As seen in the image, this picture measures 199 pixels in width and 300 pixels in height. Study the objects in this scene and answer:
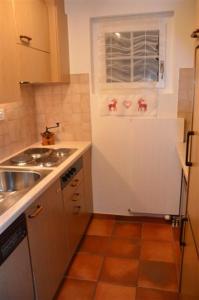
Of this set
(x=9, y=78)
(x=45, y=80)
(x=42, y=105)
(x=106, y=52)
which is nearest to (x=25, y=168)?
(x=9, y=78)

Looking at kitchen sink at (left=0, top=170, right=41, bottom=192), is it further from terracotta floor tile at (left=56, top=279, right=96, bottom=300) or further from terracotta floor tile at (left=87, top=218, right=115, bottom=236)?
terracotta floor tile at (left=87, top=218, right=115, bottom=236)

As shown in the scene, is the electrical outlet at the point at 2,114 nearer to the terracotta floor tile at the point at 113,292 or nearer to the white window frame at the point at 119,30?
the white window frame at the point at 119,30

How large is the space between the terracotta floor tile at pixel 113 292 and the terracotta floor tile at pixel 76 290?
5 cm

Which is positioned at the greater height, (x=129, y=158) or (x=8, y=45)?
(x=8, y=45)

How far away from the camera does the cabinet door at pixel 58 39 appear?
7.30 feet

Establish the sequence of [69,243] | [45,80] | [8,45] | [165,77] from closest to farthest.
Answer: [8,45] < [69,243] < [45,80] < [165,77]

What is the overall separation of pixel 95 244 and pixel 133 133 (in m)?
1.17

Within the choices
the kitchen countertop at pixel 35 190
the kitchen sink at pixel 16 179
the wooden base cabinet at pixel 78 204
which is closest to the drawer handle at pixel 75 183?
the wooden base cabinet at pixel 78 204

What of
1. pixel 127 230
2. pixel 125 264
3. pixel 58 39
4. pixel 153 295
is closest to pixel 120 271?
pixel 125 264

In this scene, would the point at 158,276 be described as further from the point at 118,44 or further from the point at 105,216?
the point at 118,44

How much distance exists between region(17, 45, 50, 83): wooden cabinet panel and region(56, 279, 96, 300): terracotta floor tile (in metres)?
1.62

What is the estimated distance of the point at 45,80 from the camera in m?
2.22

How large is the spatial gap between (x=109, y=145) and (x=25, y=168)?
42.7 inches

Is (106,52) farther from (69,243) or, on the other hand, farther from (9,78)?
(69,243)
